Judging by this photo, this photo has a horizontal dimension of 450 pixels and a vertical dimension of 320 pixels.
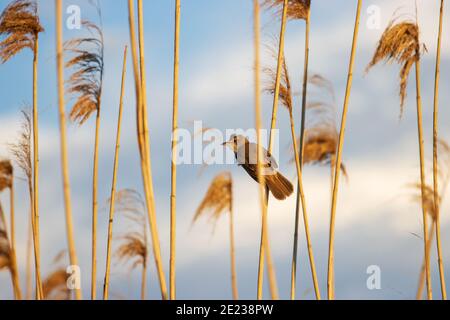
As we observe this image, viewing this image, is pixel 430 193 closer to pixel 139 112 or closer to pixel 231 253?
pixel 231 253

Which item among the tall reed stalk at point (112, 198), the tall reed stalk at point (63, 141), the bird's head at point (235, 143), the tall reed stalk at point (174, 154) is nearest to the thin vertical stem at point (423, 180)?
the bird's head at point (235, 143)

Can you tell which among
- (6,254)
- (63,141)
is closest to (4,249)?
(6,254)

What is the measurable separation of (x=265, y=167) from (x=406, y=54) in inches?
50.2

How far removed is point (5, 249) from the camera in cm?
373

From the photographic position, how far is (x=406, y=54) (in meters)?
4.27

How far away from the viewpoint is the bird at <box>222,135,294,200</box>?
4525mm

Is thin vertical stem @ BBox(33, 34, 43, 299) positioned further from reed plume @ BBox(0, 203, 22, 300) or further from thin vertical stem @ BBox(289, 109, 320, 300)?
thin vertical stem @ BBox(289, 109, 320, 300)

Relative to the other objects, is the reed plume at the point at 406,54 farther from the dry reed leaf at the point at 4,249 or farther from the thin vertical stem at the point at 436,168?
the dry reed leaf at the point at 4,249

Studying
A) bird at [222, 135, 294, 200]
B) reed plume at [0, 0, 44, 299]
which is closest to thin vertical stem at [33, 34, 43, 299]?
reed plume at [0, 0, 44, 299]

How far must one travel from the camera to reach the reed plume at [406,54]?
4.05 m

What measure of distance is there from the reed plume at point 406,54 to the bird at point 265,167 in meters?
0.97

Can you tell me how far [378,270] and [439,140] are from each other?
1028mm
